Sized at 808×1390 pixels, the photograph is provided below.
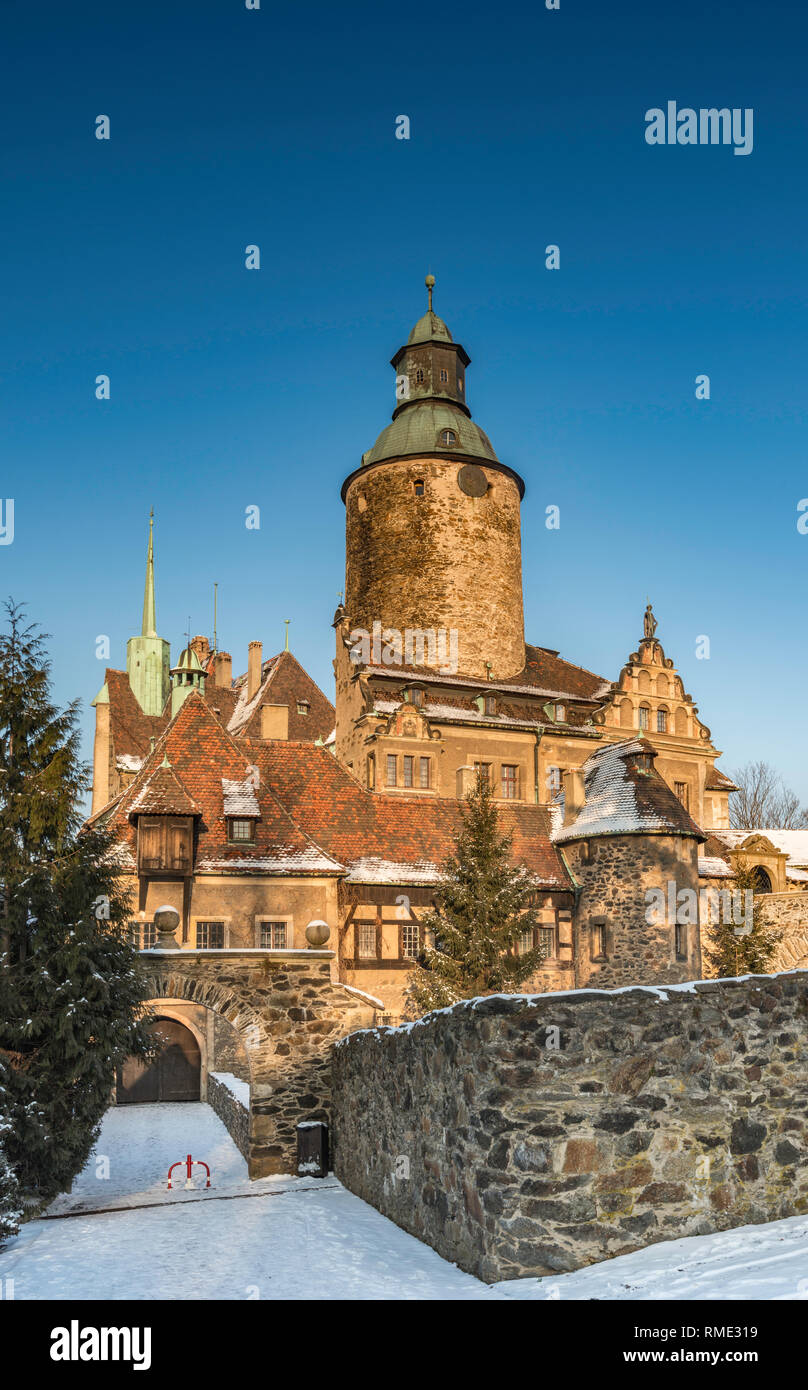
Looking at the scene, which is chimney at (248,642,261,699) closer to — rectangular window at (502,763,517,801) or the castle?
the castle

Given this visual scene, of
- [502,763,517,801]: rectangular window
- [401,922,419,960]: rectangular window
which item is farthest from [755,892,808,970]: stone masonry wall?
[401,922,419,960]: rectangular window

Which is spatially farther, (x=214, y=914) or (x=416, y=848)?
(x=416, y=848)

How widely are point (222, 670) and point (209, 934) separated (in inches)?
1160

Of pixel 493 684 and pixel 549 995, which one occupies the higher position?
pixel 493 684

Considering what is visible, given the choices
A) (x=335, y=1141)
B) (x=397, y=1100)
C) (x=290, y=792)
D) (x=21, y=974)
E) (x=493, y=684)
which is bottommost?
(x=335, y=1141)

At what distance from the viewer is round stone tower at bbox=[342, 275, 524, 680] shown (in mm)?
41062

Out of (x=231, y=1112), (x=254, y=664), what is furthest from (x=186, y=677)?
(x=231, y=1112)

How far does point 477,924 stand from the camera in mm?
26750

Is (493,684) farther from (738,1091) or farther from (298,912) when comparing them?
(738,1091)

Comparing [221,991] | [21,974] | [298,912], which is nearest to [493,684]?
[298,912]

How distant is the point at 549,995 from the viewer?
8.68 meters

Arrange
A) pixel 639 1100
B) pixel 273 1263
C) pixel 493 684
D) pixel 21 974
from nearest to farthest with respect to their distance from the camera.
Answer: pixel 639 1100
pixel 273 1263
pixel 21 974
pixel 493 684

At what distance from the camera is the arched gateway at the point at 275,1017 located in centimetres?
1681
